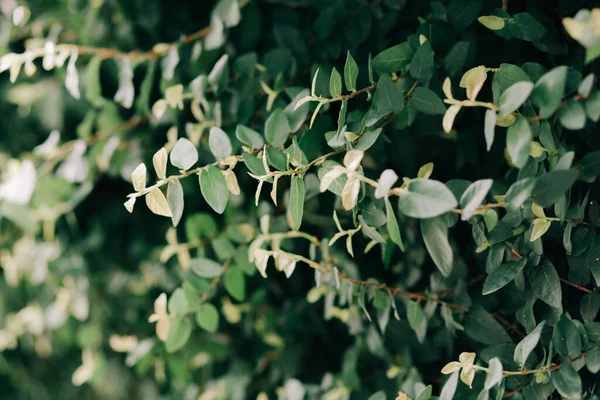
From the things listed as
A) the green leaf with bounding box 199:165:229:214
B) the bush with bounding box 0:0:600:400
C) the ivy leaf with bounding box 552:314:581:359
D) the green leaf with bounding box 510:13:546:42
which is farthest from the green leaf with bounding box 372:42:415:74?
the ivy leaf with bounding box 552:314:581:359

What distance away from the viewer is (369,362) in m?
0.92

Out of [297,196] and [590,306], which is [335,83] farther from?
[590,306]

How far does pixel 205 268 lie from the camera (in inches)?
31.0

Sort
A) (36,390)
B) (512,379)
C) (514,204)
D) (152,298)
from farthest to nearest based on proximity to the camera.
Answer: (36,390) < (152,298) < (512,379) < (514,204)

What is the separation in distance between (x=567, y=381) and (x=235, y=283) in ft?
1.51

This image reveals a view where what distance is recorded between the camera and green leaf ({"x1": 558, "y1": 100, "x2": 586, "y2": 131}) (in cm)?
47

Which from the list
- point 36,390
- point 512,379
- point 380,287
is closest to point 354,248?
point 380,287

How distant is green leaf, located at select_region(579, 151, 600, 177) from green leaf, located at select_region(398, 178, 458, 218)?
6.2 inches

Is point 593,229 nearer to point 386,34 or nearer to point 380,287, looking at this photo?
point 380,287

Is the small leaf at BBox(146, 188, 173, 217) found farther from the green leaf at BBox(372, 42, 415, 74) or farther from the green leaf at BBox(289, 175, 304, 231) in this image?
the green leaf at BBox(372, 42, 415, 74)

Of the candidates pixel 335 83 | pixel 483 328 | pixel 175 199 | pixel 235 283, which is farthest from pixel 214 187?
pixel 483 328

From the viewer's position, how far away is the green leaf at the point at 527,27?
1.94 feet

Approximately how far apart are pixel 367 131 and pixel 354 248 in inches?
13.3

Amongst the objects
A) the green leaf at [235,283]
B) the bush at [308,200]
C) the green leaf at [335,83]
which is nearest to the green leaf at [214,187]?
the bush at [308,200]
